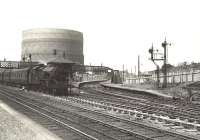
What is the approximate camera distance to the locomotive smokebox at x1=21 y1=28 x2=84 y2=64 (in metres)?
106

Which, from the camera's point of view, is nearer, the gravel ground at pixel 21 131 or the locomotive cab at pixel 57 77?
the gravel ground at pixel 21 131

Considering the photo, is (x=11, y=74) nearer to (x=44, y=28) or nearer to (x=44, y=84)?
(x=44, y=84)

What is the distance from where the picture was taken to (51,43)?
10656 cm

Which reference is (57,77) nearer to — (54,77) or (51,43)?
(54,77)

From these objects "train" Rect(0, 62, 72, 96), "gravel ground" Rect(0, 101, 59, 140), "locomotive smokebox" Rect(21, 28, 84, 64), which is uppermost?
"locomotive smokebox" Rect(21, 28, 84, 64)

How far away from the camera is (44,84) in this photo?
1363 inches

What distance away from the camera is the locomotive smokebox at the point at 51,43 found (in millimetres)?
106438

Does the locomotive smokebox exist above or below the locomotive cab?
above

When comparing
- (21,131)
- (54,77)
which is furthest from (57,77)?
(21,131)

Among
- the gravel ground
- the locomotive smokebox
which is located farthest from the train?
the locomotive smokebox

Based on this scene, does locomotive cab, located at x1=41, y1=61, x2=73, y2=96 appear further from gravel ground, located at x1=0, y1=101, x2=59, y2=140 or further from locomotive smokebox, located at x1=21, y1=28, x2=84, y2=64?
locomotive smokebox, located at x1=21, y1=28, x2=84, y2=64

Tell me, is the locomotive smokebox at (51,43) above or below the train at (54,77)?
above

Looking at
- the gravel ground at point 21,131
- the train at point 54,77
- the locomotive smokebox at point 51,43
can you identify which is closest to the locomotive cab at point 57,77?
the train at point 54,77

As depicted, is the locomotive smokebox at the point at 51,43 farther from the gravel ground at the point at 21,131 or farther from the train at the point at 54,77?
the gravel ground at the point at 21,131
